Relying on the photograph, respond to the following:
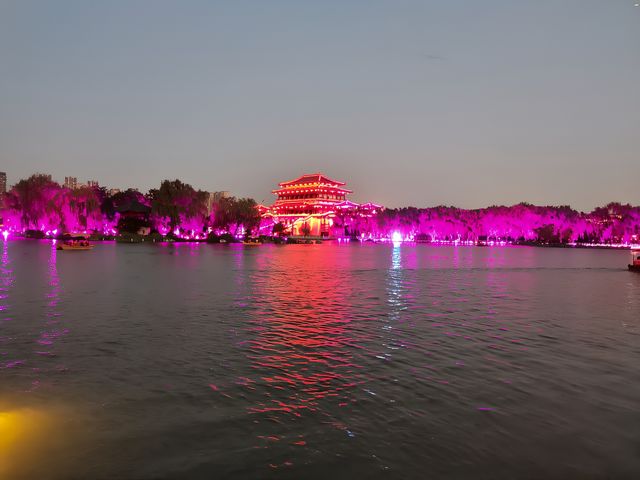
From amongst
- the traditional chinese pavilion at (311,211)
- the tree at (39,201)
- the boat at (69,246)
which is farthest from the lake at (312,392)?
the traditional chinese pavilion at (311,211)

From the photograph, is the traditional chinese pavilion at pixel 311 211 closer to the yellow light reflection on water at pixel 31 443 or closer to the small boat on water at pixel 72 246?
the small boat on water at pixel 72 246

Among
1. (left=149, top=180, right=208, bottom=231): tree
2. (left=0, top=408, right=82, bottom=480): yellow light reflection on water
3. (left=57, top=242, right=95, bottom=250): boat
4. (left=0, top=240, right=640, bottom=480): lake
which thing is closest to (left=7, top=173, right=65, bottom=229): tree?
(left=149, top=180, right=208, bottom=231): tree

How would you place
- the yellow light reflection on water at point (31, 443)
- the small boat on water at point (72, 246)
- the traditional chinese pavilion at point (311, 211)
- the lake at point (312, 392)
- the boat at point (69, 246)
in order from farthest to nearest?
the traditional chinese pavilion at point (311, 211)
the small boat on water at point (72, 246)
the boat at point (69, 246)
the lake at point (312, 392)
the yellow light reflection on water at point (31, 443)

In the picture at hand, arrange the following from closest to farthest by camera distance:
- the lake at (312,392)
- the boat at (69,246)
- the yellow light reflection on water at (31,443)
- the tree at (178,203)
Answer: the yellow light reflection on water at (31,443), the lake at (312,392), the boat at (69,246), the tree at (178,203)

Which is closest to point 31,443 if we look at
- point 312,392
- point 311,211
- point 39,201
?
point 312,392

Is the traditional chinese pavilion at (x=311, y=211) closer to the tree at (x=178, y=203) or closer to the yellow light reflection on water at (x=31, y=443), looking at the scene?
the tree at (x=178, y=203)

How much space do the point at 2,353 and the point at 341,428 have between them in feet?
31.8

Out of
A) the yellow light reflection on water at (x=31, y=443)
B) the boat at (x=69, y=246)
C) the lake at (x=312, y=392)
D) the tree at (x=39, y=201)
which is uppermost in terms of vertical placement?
the tree at (x=39, y=201)

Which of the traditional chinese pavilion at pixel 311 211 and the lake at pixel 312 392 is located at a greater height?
the traditional chinese pavilion at pixel 311 211

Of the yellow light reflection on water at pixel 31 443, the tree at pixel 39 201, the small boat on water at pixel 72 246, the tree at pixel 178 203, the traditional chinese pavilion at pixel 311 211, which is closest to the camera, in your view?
the yellow light reflection on water at pixel 31 443

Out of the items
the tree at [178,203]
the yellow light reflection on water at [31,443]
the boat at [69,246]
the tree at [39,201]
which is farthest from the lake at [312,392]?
the tree at [178,203]

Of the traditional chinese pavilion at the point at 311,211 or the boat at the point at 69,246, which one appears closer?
the boat at the point at 69,246

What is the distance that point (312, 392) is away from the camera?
9.70 m

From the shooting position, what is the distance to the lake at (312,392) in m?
6.78
